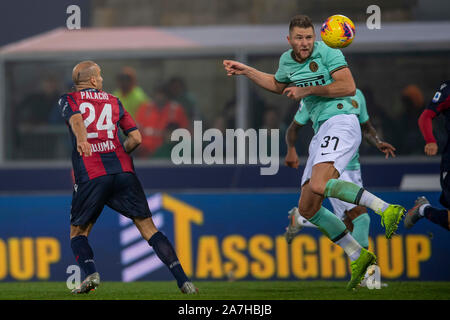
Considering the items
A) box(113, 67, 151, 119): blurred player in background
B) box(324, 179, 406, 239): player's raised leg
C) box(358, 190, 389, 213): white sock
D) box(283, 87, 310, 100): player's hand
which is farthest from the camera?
box(113, 67, 151, 119): blurred player in background

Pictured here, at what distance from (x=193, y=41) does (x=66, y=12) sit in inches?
92.9

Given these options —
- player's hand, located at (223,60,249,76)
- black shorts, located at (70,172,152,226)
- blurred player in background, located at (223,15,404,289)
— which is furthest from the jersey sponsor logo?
black shorts, located at (70,172,152,226)

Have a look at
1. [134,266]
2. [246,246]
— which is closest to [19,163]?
[134,266]

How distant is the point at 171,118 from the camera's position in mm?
13172

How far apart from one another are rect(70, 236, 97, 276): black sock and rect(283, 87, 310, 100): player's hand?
196cm

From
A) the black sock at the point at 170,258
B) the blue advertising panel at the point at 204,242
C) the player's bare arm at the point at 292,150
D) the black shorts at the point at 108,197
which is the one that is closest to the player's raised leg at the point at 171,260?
the black sock at the point at 170,258

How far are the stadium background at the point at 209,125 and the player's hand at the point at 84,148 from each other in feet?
11.8

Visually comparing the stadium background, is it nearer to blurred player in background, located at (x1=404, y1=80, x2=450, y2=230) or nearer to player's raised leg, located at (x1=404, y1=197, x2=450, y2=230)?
player's raised leg, located at (x1=404, y1=197, x2=450, y2=230)

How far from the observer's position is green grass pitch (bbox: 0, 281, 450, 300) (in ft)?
25.6

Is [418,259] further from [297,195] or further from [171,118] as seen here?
[171,118]

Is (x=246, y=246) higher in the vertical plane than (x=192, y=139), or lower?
lower

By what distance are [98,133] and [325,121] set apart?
1.81m

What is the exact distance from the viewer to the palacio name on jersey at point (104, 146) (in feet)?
26.0

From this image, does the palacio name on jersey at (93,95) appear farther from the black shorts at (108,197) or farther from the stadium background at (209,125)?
the stadium background at (209,125)
